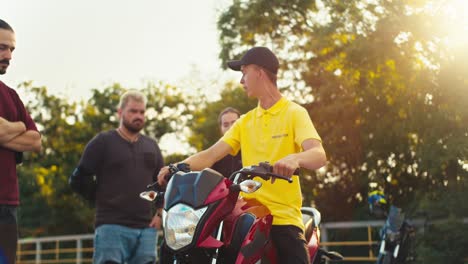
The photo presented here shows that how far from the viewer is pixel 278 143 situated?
4.33 m

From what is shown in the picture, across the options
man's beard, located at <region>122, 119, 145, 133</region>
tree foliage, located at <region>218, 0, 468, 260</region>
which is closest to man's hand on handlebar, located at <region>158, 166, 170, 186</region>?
man's beard, located at <region>122, 119, 145, 133</region>

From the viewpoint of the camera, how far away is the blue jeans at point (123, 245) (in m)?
7.16

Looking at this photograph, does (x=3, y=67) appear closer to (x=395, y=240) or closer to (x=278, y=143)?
→ (x=278, y=143)

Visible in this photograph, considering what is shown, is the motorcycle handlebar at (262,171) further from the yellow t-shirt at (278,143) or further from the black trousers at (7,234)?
the black trousers at (7,234)

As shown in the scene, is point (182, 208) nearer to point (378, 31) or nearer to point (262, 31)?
point (378, 31)

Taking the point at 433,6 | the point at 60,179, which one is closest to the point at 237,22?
the point at 433,6

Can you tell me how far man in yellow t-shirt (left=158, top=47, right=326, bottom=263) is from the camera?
4.15m

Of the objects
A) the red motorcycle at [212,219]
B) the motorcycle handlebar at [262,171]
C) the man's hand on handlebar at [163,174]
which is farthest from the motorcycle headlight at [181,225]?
the man's hand on handlebar at [163,174]

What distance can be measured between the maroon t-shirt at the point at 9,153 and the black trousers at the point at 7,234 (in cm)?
5

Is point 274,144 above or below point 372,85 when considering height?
below

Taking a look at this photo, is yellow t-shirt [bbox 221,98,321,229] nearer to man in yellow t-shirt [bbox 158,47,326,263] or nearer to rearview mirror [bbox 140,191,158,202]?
man in yellow t-shirt [bbox 158,47,326,263]

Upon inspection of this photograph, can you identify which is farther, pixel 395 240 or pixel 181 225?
pixel 395 240

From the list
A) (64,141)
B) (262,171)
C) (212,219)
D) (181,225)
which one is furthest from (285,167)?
(64,141)

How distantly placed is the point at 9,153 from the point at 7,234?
1.63ft
